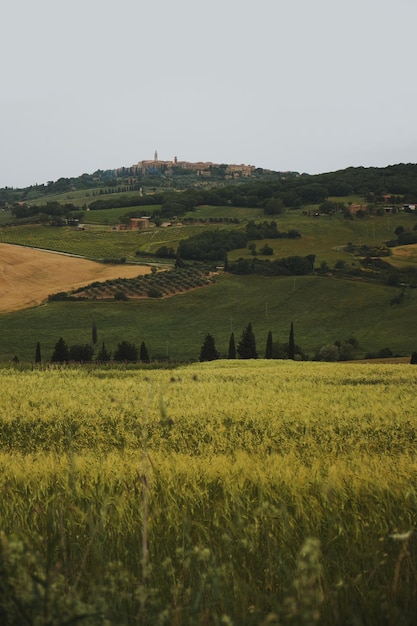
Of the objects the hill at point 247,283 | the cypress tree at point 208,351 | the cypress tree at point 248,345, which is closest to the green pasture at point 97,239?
the hill at point 247,283

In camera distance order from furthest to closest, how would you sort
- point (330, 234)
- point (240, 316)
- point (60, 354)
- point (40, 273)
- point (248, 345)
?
point (330, 234) → point (40, 273) → point (240, 316) → point (248, 345) → point (60, 354)

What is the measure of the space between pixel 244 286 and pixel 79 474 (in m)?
125

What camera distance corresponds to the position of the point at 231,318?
114 meters

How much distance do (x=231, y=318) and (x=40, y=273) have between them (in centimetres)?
4572

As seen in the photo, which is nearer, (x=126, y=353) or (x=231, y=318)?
(x=126, y=353)

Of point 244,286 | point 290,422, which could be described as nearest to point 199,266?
point 244,286

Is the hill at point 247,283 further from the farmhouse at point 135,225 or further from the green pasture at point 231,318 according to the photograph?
the farmhouse at point 135,225

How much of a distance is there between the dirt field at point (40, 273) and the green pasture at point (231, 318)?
23.7ft

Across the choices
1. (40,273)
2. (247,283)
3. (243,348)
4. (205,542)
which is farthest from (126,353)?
(205,542)

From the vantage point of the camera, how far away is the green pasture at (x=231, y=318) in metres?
96.8

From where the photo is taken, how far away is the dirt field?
120m

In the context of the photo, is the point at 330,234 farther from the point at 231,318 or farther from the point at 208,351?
the point at 208,351

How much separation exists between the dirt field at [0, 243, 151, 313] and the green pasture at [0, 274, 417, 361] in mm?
7209

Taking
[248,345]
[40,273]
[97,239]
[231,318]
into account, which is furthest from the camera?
[97,239]
